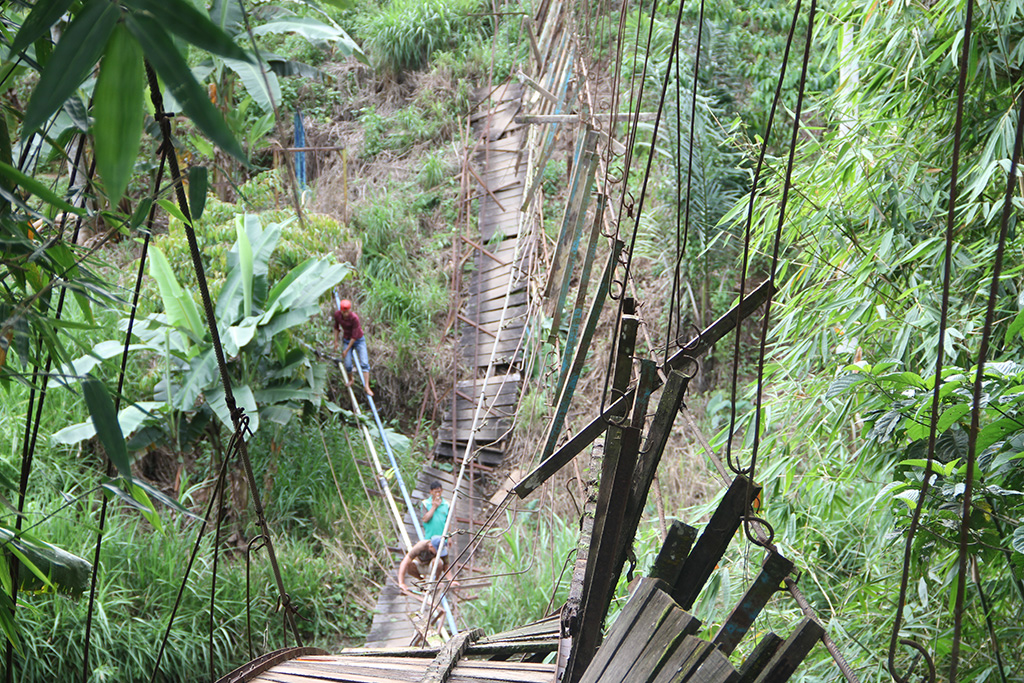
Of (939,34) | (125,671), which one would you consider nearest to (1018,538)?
(939,34)

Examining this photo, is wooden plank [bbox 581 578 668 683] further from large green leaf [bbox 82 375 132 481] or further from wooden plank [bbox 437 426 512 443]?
wooden plank [bbox 437 426 512 443]

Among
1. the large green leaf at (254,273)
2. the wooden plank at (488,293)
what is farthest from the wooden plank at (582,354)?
the wooden plank at (488,293)

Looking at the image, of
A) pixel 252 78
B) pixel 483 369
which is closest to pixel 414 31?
pixel 483 369

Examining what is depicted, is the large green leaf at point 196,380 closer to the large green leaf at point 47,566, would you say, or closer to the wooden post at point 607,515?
the large green leaf at point 47,566

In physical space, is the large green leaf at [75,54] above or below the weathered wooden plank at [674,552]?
above

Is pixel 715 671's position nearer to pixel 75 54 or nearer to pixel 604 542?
pixel 604 542

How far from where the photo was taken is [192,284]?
5684mm

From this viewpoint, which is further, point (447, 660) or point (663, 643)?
point (447, 660)

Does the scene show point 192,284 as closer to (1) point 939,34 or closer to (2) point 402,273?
(2) point 402,273

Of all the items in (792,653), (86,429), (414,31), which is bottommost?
(86,429)

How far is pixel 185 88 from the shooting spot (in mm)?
527

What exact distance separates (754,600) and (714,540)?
0.13m

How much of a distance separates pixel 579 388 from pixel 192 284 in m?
3.15

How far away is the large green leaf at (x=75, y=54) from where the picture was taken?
0.55m
